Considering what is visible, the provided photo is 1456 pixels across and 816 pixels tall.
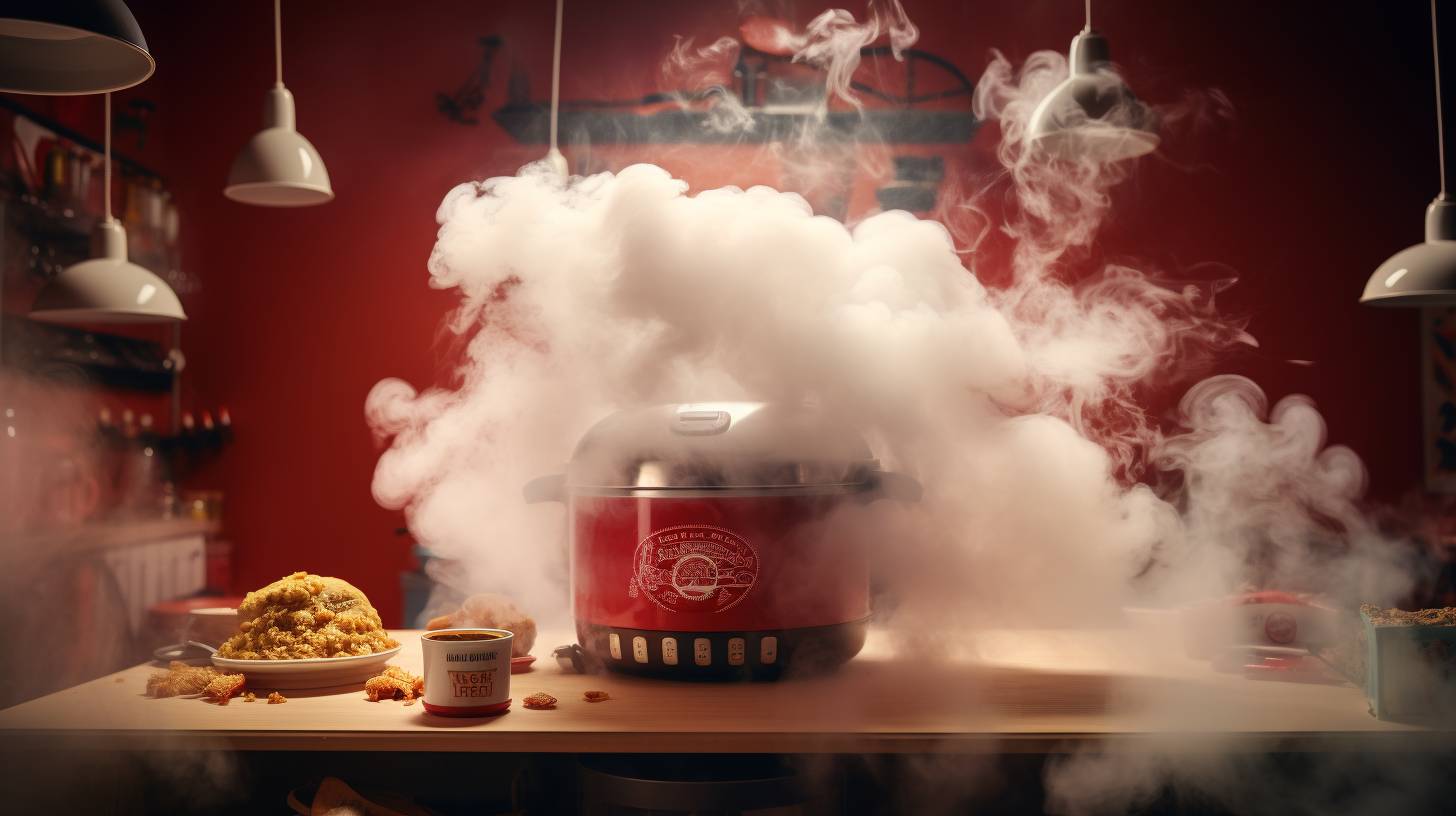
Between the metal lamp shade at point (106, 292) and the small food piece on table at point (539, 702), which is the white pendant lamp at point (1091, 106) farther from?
the metal lamp shade at point (106, 292)

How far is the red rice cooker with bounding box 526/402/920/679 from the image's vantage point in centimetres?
151

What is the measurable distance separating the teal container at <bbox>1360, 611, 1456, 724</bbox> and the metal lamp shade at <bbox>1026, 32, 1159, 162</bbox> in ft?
5.39

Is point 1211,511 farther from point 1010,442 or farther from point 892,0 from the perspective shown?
point 892,0

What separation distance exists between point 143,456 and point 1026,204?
4.10 metres

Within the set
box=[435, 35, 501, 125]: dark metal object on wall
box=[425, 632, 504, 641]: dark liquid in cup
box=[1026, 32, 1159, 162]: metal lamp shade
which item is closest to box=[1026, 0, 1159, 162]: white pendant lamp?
box=[1026, 32, 1159, 162]: metal lamp shade

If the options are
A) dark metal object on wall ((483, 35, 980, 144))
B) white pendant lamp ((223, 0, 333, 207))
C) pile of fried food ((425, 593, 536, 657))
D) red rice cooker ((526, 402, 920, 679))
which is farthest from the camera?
dark metal object on wall ((483, 35, 980, 144))

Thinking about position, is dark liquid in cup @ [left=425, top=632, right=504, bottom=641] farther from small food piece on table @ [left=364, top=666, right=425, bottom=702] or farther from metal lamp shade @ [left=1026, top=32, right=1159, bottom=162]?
metal lamp shade @ [left=1026, top=32, right=1159, bottom=162]


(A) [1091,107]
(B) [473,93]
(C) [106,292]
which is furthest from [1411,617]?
(B) [473,93]

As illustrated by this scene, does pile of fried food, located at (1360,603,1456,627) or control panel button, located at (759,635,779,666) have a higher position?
pile of fried food, located at (1360,603,1456,627)

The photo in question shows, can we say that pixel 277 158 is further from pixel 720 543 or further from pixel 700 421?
pixel 720 543

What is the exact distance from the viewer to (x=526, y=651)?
171 cm

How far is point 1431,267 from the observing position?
117 inches

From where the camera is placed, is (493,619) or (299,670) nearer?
(299,670)

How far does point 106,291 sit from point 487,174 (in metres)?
2.13
